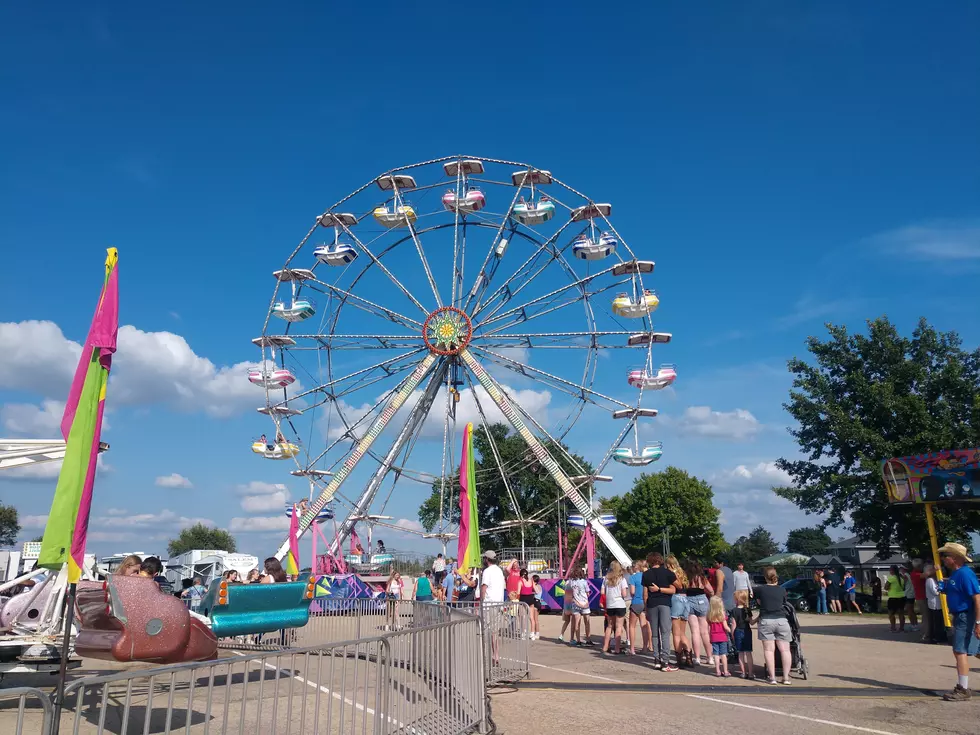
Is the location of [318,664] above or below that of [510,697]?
above

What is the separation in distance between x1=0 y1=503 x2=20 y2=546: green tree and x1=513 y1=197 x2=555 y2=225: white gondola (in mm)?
62505

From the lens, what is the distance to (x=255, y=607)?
9523 millimetres

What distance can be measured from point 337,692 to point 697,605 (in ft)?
17.5

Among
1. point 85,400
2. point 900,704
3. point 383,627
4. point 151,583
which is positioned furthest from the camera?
point 383,627

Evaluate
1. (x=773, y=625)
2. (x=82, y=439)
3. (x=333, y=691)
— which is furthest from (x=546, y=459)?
(x=82, y=439)

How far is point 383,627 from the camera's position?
46.5 feet

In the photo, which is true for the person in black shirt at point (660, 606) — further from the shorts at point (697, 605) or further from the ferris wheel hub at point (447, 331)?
the ferris wheel hub at point (447, 331)

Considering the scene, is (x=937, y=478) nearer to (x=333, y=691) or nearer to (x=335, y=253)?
(x=333, y=691)

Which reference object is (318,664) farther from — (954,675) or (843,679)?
(954,675)

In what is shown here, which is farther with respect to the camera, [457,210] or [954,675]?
[457,210]

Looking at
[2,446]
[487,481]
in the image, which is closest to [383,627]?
[2,446]

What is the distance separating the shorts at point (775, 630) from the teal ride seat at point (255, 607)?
5.64 meters

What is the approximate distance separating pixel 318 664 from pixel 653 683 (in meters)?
6.04

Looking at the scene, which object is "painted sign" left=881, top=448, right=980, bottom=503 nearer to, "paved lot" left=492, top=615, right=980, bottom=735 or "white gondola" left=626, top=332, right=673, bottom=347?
"paved lot" left=492, top=615, right=980, bottom=735
